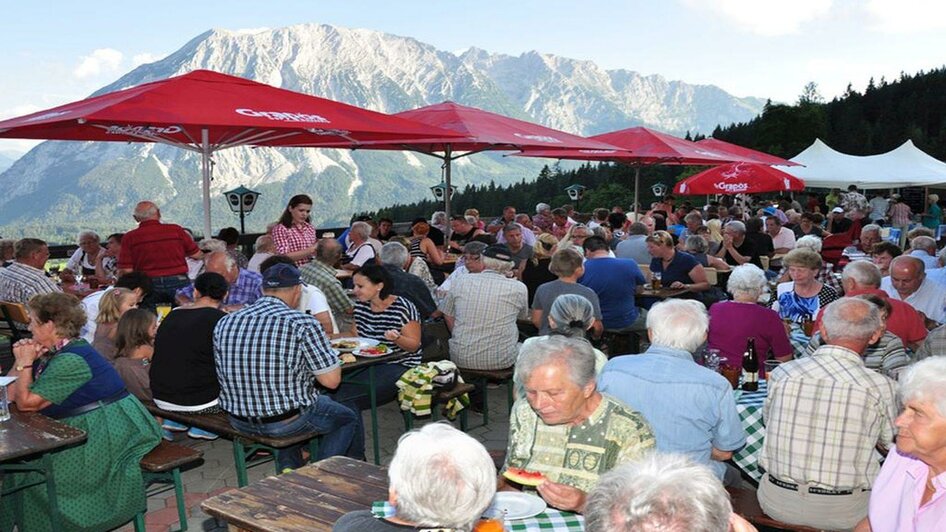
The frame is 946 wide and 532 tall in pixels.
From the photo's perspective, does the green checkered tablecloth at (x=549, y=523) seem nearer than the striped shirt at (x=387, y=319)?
Yes

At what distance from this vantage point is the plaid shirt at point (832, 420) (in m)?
3.30

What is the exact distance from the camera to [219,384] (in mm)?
4625

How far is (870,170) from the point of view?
1984 cm

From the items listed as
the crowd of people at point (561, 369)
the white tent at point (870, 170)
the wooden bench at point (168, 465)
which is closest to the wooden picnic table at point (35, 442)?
→ the crowd of people at point (561, 369)

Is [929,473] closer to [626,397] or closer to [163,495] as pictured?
[626,397]

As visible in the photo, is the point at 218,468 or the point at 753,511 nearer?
the point at 753,511

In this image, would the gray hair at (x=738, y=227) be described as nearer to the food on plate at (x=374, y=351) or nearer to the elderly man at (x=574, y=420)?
the food on plate at (x=374, y=351)

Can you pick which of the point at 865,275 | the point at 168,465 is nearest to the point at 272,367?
the point at 168,465

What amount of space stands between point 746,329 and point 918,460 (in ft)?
6.78

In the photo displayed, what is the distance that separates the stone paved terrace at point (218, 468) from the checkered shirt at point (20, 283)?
2054mm

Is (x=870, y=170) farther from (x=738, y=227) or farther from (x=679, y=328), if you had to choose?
(x=679, y=328)

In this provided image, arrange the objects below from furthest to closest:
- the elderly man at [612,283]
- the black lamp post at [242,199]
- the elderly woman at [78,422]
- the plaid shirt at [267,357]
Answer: the black lamp post at [242,199], the elderly man at [612,283], the plaid shirt at [267,357], the elderly woman at [78,422]

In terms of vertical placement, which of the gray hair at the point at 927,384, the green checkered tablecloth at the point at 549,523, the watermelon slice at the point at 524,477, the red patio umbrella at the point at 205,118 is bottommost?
the green checkered tablecloth at the point at 549,523

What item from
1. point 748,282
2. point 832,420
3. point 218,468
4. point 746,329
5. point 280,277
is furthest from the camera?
point 218,468
